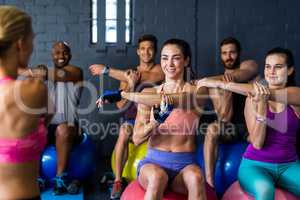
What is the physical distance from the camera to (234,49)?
3.97 meters

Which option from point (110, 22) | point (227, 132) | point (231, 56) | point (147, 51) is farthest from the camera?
point (110, 22)

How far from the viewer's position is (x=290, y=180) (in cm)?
274

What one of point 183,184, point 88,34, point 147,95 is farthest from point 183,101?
point 88,34

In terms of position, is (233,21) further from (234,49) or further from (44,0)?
(44,0)

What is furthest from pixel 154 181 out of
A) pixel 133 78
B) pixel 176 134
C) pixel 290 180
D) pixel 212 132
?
pixel 133 78

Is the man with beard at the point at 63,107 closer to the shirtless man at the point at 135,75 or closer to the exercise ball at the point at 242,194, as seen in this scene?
the shirtless man at the point at 135,75

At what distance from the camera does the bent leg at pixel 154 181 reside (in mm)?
2406

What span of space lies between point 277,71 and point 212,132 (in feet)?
3.13

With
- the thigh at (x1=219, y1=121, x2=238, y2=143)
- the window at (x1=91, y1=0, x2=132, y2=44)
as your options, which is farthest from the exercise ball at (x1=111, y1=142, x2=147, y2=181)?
the window at (x1=91, y1=0, x2=132, y2=44)

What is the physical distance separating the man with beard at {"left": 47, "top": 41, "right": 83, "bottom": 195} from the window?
0.75 meters

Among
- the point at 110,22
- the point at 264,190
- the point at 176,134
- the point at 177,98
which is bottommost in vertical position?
the point at 264,190

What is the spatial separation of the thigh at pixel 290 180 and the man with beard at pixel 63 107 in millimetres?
1660

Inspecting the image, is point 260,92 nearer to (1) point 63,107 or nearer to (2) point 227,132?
(2) point 227,132

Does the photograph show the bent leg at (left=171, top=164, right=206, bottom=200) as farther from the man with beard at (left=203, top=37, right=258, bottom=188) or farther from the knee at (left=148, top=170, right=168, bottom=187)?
the man with beard at (left=203, top=37, right=258, bottom=188)
